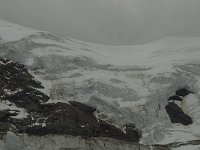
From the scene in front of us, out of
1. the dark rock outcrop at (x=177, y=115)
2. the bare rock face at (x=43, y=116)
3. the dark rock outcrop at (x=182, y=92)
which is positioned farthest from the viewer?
the dark rock outcrop at (x=182, y=92)

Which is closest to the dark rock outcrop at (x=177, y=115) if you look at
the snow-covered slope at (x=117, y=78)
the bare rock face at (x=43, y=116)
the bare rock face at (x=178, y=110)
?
the bare rock face at (x=178, y=110)

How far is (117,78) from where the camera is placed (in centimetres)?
14175

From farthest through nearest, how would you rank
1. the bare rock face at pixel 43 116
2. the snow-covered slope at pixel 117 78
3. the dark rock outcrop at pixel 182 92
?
the dark rock outcrop at pixel 182 92 < the snow-covered slope at pixel 117 78 < the bare rock face at pixel 43 116

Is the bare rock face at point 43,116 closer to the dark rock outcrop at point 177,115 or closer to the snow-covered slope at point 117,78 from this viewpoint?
the snow-covered slope at point 117,78

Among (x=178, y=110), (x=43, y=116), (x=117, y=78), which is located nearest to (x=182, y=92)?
(x=178, y=110)

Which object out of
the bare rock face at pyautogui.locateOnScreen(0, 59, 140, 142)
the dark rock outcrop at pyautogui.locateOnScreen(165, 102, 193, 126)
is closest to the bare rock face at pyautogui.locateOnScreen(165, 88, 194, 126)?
the dark rock outcrop at pyautogui.locateOnScreen(165, 102, 193, 126)

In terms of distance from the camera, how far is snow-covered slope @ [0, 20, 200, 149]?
124 m

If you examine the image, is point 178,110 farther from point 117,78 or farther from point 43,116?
point 43,116

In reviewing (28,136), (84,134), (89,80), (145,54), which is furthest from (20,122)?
(145,54)

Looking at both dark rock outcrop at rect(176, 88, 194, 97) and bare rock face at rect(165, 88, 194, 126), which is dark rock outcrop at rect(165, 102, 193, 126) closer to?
bare rock face at rect(165, 88, 194, 126)

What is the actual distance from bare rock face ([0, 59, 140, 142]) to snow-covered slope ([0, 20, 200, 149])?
106 inches

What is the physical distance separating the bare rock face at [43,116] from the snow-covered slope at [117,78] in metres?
2.69

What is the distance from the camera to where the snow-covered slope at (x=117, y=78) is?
12388 cm

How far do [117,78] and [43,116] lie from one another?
30.7 metres
